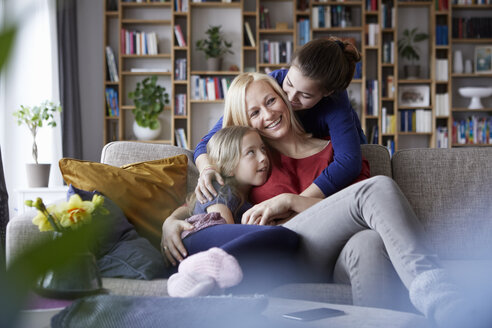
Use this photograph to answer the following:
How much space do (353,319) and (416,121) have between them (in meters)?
4.65

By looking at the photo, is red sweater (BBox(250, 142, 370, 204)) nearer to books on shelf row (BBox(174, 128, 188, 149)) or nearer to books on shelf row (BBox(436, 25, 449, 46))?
books on shelf row (BBox(174, 128, 188, 149))

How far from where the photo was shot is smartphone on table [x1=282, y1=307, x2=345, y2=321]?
3.25 feet

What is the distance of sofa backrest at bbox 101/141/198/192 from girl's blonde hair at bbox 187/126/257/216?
214 millimetres

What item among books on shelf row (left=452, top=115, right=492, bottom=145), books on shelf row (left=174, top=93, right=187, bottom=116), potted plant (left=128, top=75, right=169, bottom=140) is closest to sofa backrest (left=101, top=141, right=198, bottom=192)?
potted plant (left=128, top=75, right=169, bottom=140)

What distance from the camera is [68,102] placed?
458 centimetres

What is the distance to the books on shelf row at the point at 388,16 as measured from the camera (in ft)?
17.3

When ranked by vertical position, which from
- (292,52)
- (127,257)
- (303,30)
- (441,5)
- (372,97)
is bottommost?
(127,257)

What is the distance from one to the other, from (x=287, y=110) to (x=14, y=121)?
2.65 metres

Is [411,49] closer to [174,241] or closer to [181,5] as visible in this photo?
[181,5]

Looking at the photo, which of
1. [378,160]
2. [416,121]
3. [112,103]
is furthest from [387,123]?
[378,160]

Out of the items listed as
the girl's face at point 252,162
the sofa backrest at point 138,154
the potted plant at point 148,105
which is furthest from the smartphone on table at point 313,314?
the potted plant at point 148,105

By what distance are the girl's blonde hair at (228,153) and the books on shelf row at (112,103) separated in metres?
3.51

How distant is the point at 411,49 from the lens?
521 cm

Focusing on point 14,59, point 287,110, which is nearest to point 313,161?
point 287,110
